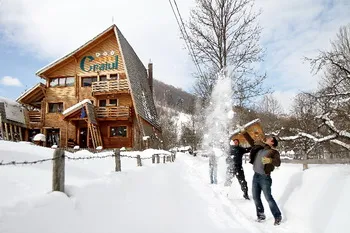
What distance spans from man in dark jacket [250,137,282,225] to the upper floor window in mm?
22680

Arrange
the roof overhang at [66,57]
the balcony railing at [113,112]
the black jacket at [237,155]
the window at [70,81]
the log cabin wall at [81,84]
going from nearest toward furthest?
the black jacket at [237,155], the balcony railing at [113,112], the log cabin wall at [81,84], the roof overhang at [66,57], the window at [70,81]

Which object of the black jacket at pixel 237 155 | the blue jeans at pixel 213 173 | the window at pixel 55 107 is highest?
the window at pixel 55 107

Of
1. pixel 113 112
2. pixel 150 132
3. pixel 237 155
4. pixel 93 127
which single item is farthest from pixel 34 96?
pixel 237 155

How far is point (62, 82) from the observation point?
82.5ft

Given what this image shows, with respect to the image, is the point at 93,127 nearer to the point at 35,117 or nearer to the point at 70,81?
the point at 70,81

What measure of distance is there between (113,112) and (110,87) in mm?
2237

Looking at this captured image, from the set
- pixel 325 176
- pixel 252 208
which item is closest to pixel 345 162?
pixel 325 176

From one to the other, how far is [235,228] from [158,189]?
275 cm

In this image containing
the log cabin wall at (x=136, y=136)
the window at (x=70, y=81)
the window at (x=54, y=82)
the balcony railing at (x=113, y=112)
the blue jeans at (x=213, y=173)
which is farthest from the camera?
the window at (x=54, y=82)

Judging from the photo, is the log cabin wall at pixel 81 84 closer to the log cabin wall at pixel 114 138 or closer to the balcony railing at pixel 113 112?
the log cabin wall at pixel 114 138

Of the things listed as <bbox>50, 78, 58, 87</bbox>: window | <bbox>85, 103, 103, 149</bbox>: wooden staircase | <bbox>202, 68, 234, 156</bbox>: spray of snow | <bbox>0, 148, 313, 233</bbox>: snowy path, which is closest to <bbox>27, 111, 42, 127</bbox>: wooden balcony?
<bbox>50, 78, 58, 87</bbox>: window

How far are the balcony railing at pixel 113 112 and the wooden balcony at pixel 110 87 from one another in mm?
1456

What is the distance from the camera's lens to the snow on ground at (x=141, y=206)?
2.92m

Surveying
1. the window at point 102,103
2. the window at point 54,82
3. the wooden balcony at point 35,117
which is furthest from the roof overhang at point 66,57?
the window at point 102,103
